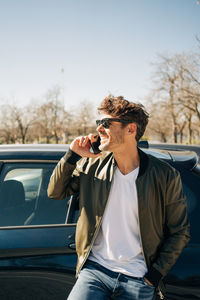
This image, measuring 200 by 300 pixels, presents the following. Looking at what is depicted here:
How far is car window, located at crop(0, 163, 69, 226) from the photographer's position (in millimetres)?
2170

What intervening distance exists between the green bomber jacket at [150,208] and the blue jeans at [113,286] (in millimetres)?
71

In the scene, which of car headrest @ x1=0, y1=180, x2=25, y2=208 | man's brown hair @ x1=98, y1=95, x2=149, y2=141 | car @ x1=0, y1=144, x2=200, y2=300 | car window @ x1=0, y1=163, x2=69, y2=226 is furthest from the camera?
car headrest @ x1=0, y1=180, x2=25, y2=208

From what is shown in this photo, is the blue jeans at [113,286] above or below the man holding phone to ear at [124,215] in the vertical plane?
below

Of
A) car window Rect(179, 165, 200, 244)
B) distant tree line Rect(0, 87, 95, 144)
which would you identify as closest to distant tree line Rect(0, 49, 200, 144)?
distant tree line Rect(0, 87, 95, 144)

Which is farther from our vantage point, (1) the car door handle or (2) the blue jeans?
(1) the car door handle

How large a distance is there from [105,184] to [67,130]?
41.7 meters

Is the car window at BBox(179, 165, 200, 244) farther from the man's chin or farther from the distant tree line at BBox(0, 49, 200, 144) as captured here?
the distant tree line at BBox(0, 49, 200, 144)

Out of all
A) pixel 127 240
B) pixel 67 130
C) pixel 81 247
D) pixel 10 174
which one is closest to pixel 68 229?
pixel 81 247

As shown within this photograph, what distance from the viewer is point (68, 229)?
203 cm

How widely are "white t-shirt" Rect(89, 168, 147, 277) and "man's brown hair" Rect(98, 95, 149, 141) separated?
40 cm

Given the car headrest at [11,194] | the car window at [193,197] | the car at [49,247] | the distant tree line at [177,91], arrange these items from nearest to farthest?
the car at [49,247], the car window at [193,197], the car headrest at [11,194], the distant tree line at [177,91]

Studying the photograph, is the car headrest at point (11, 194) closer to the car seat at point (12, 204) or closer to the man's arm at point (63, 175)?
the car seat at point (12, 204)

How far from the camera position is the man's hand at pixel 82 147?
1792 millimetres

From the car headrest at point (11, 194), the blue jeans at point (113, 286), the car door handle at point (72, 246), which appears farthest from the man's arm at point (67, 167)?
the car headrest at point (11, 194)
